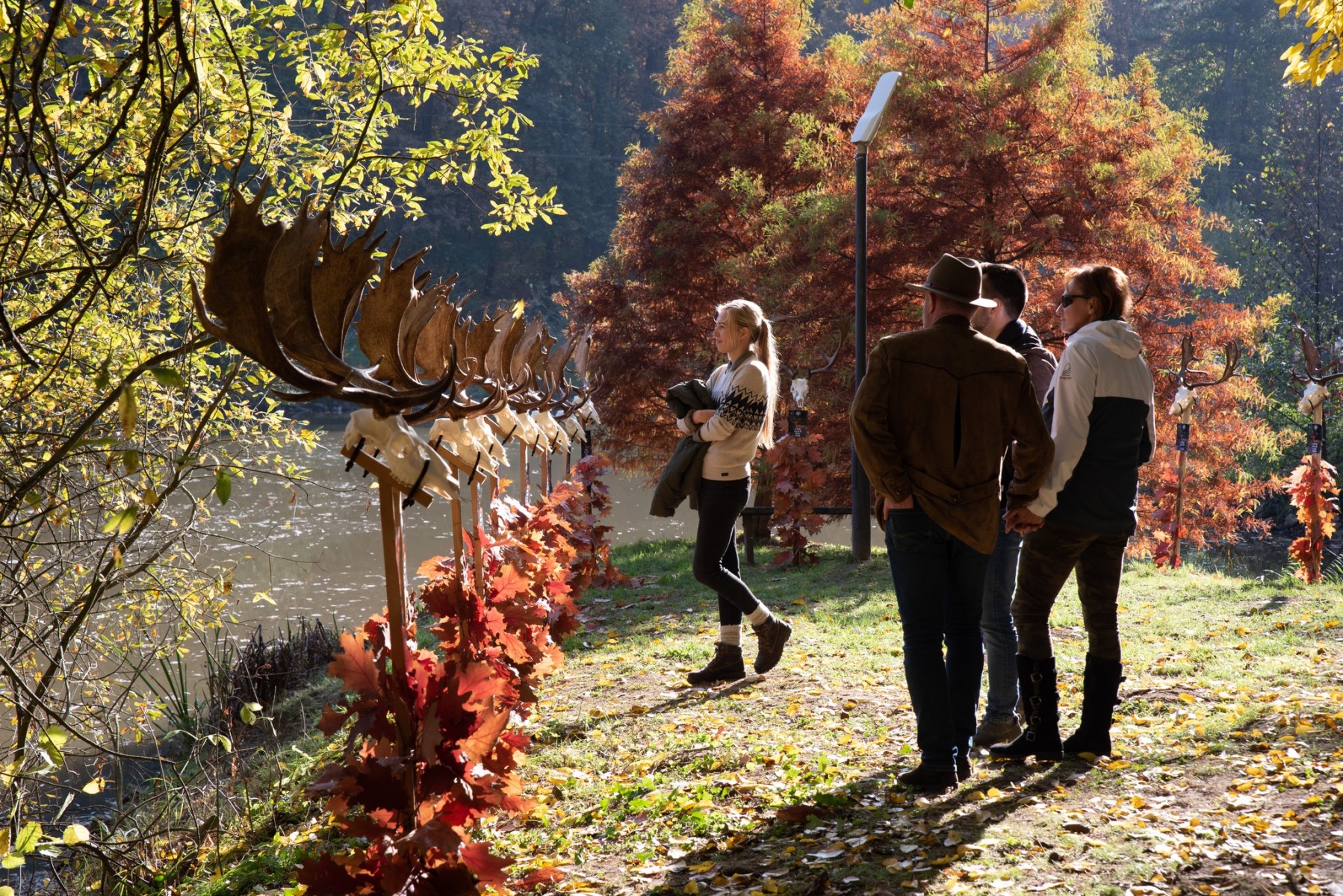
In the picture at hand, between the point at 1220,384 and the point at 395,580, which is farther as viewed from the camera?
the point at 1220,384

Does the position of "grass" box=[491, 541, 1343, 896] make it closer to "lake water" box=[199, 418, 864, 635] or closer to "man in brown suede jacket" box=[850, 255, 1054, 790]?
"man in brown suede jacket" box=[850, 255, 1054, 790]

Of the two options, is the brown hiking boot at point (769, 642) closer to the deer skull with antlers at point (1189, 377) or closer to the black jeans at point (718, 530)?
the black jeans at point (718, 530)

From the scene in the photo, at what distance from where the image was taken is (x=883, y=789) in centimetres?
371

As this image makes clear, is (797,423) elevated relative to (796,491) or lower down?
elevated

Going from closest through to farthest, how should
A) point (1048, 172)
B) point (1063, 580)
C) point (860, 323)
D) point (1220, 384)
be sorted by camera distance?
point (1063, 580) < point (860, 323) < point (1048, 172) < point (1220, 384)

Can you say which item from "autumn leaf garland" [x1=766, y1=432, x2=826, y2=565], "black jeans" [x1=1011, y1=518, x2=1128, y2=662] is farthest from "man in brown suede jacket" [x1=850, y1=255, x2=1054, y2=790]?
"autumn leaf garland" [x1=766, y1=432, x2=826, y2=565]

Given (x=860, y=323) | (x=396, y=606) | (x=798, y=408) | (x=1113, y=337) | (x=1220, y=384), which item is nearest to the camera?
(x=396, y=606)

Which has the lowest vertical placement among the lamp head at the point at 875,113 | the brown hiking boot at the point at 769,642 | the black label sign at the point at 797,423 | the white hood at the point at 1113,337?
the brown hiking boot at the point at 769,642

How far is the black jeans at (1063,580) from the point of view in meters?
3.74

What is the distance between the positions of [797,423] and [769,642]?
15.5ft

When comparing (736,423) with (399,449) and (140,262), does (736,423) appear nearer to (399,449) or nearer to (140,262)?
(399,449)

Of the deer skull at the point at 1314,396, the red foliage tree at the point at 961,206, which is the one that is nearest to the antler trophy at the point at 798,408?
the red foliage tree at the point at 961,206

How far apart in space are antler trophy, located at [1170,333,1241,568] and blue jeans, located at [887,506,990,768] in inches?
272

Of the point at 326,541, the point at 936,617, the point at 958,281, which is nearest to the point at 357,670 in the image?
the point at 936,617
